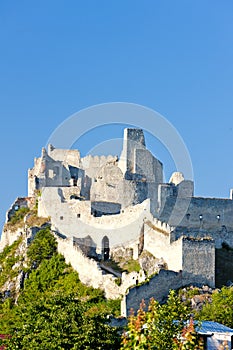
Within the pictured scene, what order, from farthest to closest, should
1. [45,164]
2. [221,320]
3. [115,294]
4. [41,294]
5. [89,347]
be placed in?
[45,164] < [41,294] < [115,294] < [221,320] < [89,347]

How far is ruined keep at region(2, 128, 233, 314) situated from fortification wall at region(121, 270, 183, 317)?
0.44ft

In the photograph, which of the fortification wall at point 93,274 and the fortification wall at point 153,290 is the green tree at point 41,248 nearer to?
the fortification wall at point 93,274

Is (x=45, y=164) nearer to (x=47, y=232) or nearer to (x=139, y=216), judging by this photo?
(x=47, y=232)

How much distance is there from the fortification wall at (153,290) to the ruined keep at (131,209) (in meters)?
0.13

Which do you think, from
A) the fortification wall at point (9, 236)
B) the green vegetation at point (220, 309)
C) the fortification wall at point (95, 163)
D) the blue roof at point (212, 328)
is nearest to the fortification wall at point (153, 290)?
the green vegetation at point (220, 309)

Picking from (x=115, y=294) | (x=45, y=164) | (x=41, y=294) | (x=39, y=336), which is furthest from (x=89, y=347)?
(x=45, y=164)

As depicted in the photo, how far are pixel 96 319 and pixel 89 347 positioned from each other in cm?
341

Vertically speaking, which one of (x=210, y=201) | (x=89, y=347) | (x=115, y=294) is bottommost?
(x=89, y=347)

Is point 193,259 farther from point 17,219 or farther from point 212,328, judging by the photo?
point 17,219

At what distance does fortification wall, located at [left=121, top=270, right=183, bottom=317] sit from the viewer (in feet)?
184

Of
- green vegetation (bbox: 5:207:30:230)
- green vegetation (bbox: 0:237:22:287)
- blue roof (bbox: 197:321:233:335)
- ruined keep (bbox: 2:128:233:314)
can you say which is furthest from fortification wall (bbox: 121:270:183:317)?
green vegetation (bbox: 5:207:30:230)

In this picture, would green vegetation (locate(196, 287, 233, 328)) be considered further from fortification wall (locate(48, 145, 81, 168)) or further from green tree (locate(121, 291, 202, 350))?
fortification wall (locate(48, 145, 81, 168))

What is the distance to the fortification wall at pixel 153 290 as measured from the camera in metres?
56.1

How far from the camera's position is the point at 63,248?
69.3m
